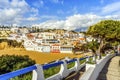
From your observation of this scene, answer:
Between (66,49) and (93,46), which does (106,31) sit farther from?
(66,49)

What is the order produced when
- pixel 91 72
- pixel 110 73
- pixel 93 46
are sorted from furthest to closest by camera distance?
pixel 93 46
pixel 110 73
pixel 91 72

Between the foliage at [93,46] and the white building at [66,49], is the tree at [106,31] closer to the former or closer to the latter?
the foliage at [93,46]

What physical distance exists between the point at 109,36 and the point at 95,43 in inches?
107

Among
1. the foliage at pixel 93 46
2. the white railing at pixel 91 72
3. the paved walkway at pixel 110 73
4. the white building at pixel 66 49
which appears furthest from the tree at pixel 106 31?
the white building at pixel 66 49

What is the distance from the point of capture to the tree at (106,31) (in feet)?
129

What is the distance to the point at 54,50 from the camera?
99688mm

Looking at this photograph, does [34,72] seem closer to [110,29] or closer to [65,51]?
[110,29]

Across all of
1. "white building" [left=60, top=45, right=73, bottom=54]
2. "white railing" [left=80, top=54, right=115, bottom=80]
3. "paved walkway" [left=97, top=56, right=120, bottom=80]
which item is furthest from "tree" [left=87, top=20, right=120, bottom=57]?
"white building" [left=60, top=45, right=73, bottom=54]

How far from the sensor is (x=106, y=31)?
39469 mm

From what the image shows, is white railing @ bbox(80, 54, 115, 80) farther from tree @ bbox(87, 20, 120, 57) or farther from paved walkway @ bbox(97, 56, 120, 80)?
tree @ bbox(87, 20, 120, 57)

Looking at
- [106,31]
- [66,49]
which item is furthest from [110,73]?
[66,49]

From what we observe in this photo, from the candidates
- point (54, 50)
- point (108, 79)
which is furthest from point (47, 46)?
point (108, 79)

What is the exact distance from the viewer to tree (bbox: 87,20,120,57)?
39.2 meters

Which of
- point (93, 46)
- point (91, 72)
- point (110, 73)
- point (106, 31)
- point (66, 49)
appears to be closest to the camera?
point (91, 72)
